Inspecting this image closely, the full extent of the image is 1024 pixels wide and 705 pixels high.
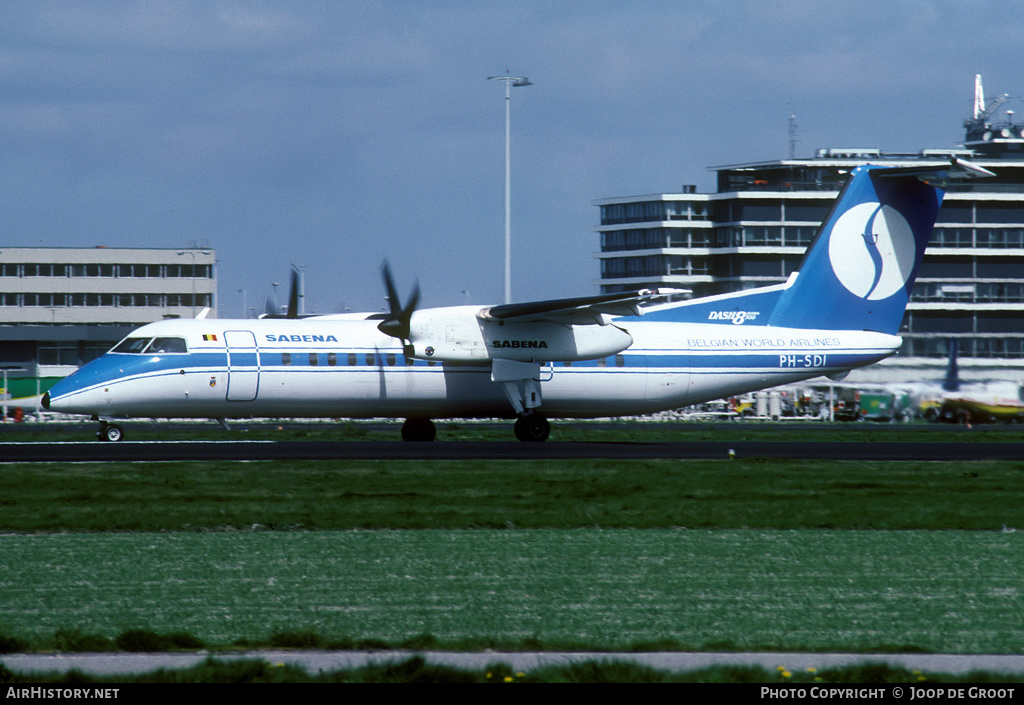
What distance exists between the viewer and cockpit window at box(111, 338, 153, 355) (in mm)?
28453

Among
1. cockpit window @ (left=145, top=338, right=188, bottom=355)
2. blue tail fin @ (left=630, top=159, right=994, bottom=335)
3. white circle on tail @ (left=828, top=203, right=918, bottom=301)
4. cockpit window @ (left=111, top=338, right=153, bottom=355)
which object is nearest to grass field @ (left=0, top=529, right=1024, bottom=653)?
cockpit window @ (left=145, top=338, right=188, bottom=355)

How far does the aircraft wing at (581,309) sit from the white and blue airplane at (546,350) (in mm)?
54

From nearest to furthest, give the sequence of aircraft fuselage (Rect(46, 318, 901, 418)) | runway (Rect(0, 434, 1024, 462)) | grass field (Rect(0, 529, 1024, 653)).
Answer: grass field (Rect(0, 529, 1024, 653)) → runway (Rect(0, 434, 1024, 462)) → aircraft fuselage (Rect(46, 318, 901, 418))

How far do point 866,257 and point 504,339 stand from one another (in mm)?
10726

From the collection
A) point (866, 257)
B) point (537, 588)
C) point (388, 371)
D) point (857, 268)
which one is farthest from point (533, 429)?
point (537, 588)

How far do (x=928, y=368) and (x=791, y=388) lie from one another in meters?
20.1

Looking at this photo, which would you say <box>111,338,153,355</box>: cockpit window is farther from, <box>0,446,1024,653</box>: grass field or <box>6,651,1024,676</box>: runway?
<box>6,651,1024,676</box>: runway

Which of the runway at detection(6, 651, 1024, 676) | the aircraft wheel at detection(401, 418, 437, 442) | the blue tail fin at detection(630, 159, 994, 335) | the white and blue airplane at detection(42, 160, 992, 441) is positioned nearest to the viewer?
the runway at detection(6, 651, 1024, 676)

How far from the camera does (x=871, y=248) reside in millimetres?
33250

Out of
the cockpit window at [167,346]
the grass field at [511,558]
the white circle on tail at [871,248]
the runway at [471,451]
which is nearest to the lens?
Result: the grass field at [511,558]

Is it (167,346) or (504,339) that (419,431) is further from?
(167,346)

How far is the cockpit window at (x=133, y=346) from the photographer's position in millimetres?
28453

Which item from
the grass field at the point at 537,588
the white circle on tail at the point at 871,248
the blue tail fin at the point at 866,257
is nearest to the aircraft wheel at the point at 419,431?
the blue tail fin at the point at 866,257

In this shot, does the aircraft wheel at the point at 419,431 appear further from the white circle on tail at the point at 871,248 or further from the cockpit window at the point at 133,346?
the white circle on tail at the point at 871,248
